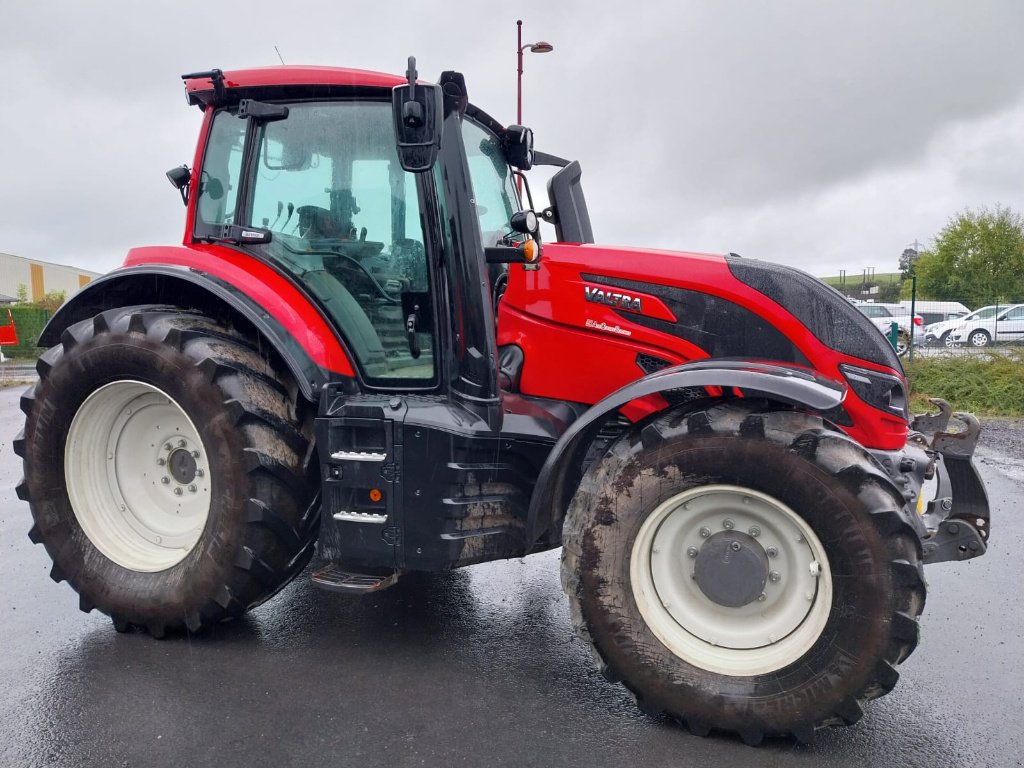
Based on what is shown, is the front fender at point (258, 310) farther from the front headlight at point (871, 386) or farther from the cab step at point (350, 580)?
the front headlight at point (871, 386)

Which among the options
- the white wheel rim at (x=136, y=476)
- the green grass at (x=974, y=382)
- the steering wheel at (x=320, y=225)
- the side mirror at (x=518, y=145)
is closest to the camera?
the steering wheel at (x=320, y=225)

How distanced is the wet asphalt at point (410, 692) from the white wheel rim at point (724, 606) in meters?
0.30

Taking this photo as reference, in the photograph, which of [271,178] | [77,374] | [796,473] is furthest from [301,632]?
[796,473]

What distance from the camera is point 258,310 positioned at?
339 centimetres

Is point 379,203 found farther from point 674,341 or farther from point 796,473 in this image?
point 796,473

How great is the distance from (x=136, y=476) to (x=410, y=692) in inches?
70.8

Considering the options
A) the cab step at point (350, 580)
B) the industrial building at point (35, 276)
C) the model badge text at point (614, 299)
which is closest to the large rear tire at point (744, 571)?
Answer: the model badge text at point (614, 299)

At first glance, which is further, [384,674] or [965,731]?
[384,674]

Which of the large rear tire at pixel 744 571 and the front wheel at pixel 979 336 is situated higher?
the front wheel at pixel 979 336

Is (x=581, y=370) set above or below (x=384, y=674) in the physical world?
above

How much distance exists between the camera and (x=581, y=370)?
132 inches

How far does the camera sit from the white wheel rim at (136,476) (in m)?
3.69

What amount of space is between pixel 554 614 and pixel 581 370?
1317mm

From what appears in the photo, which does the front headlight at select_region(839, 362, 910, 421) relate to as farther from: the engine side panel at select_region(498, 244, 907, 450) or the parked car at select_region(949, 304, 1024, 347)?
the parked car at select_region(949, 304, 1024, 347)
